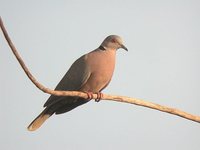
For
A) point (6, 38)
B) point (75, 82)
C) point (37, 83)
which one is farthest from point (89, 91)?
point (6, 38)

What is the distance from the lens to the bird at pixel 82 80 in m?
8.19

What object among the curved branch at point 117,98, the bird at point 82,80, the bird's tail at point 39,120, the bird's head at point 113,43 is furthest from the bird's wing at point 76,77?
the curved branch at point 117,98

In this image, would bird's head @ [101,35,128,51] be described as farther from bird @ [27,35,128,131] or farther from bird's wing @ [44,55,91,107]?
bird's wing @ [44,55,91,107]

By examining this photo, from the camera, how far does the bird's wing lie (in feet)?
27.4

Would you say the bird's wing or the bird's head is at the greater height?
the bird's head

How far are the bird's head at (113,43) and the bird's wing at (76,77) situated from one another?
59cm

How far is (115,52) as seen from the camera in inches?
356

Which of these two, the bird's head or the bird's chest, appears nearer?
the bird's chest

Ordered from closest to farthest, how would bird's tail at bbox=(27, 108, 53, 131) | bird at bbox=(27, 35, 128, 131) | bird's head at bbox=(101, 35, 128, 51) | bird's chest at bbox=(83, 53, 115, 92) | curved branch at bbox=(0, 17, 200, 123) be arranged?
curved branch at bbox=(0, 17, 200, 123) < bird's tail at bbox=(27, 108, 53, 131) < bird at bbox=(27, 35, 128, 131) < bird's chest at bbox=(83, 53, 115, 92) < bird's head at bbox=(101, 35, 128, 51)

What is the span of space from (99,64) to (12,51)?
3713 millimetres

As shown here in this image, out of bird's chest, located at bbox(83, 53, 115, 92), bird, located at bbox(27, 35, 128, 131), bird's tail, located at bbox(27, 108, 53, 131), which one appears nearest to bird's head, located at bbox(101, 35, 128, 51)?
bird, located at bbox(27, 35, 128, 131)

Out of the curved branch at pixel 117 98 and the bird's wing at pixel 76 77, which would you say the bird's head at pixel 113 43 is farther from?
the curved branch at pixel 117 98

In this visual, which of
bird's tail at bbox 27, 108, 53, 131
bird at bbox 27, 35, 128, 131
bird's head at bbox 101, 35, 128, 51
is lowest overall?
bird's tail at bbox 27, 108, 53, 131

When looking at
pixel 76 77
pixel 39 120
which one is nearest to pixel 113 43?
pixel 76 77
